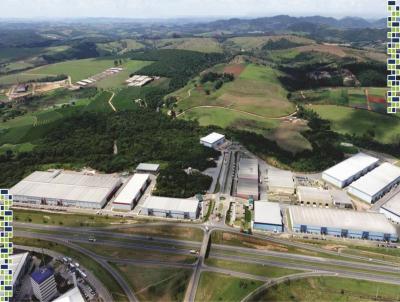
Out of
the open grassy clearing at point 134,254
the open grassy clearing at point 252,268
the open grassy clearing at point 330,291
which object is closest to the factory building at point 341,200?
the open grassy clearing at point 330,291

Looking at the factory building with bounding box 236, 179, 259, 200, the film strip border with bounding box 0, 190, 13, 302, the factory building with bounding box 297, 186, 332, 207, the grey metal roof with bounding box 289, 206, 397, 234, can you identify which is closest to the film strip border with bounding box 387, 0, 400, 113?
the grey metal roof with bounding box 289, 206, 397, 234

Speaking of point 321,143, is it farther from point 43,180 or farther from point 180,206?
point 43,180

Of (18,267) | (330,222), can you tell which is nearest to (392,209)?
(330,222)

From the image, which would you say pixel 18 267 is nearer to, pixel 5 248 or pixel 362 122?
pixel 5 248

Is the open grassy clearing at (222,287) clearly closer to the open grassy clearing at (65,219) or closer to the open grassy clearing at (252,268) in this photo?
the open grassy clearing at (252,268)

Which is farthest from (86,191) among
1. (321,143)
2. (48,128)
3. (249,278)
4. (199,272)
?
(321,143)
